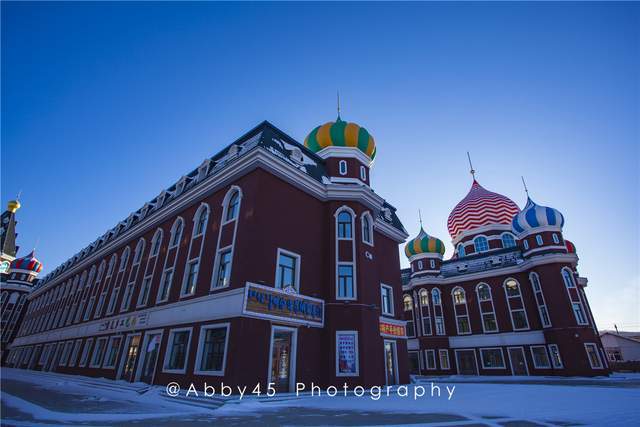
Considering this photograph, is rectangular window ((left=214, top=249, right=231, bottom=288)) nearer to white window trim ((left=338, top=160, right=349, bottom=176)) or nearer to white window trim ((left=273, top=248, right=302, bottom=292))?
white window trim ((left=273, top=248, right=302, bottom=292))

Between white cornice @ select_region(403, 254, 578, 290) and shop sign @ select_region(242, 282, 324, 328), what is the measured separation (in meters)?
26.3

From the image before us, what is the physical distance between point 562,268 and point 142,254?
3834 centimetres

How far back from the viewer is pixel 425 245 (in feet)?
135

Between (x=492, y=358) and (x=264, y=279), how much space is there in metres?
31.3

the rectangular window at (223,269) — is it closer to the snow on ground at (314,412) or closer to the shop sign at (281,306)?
the shop sign at (281,306)

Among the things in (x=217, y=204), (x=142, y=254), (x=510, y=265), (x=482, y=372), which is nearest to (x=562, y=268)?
(x=510, y=265)

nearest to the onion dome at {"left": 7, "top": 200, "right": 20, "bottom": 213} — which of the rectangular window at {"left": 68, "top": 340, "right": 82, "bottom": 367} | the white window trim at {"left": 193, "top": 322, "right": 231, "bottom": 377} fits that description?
the rectangular window at {"left": 68, "top": 340, "right": 82, "bottom": 367}

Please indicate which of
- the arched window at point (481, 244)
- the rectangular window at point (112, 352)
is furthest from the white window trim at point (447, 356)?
the rectangular window at point (112, 352)

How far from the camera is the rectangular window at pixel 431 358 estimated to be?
122ft

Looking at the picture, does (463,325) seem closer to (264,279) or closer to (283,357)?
(283,357)

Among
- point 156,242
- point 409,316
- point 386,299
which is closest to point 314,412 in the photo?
point 386,299

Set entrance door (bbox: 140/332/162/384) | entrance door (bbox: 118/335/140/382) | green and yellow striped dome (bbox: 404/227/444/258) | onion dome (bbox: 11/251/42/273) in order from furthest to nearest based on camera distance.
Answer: onion dome (bbox: 11/251/42/273) < green and yellow striped dome (bbox: 404/227/444/258) < entrance door (bbox: 118/335/140/382) < entrance door (bbox: 140/332/162/384)

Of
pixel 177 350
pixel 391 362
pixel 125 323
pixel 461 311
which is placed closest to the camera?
pixel 177 350

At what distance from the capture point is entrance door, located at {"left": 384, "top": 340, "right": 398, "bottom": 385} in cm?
2040
